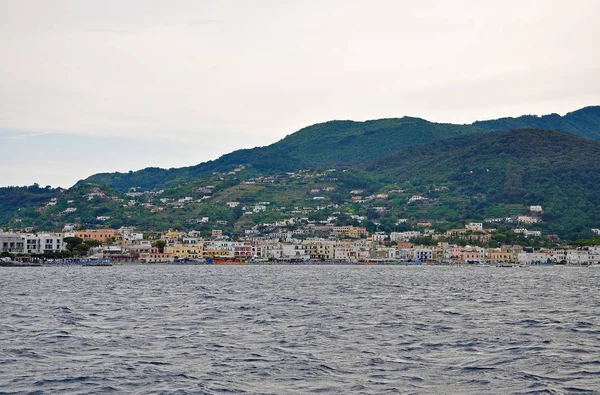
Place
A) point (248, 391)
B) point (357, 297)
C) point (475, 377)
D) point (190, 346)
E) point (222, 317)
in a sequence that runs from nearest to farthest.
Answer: point (248, 391) → point (475, 377) → point (190, 346) → point (222, 317) → point (357, 297)

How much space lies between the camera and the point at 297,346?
38.4 metres

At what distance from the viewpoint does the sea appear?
1178 inches

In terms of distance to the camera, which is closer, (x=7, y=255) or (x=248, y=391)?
(x=248, y=391)

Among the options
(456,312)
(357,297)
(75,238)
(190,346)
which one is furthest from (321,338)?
(75,238)

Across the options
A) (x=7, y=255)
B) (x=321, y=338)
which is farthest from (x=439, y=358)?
(x=7, y=255)

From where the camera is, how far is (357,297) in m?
69.8

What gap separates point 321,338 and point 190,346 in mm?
6431

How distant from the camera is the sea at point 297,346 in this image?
29922 millimetres

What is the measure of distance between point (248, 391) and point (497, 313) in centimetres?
2976

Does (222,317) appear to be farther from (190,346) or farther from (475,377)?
(475,377)

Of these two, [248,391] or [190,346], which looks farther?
[190,346]

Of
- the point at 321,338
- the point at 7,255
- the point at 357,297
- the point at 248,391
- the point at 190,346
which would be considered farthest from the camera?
the point at 7,255

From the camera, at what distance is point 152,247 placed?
19800 cm

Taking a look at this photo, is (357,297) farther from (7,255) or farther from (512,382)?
(7,255)
